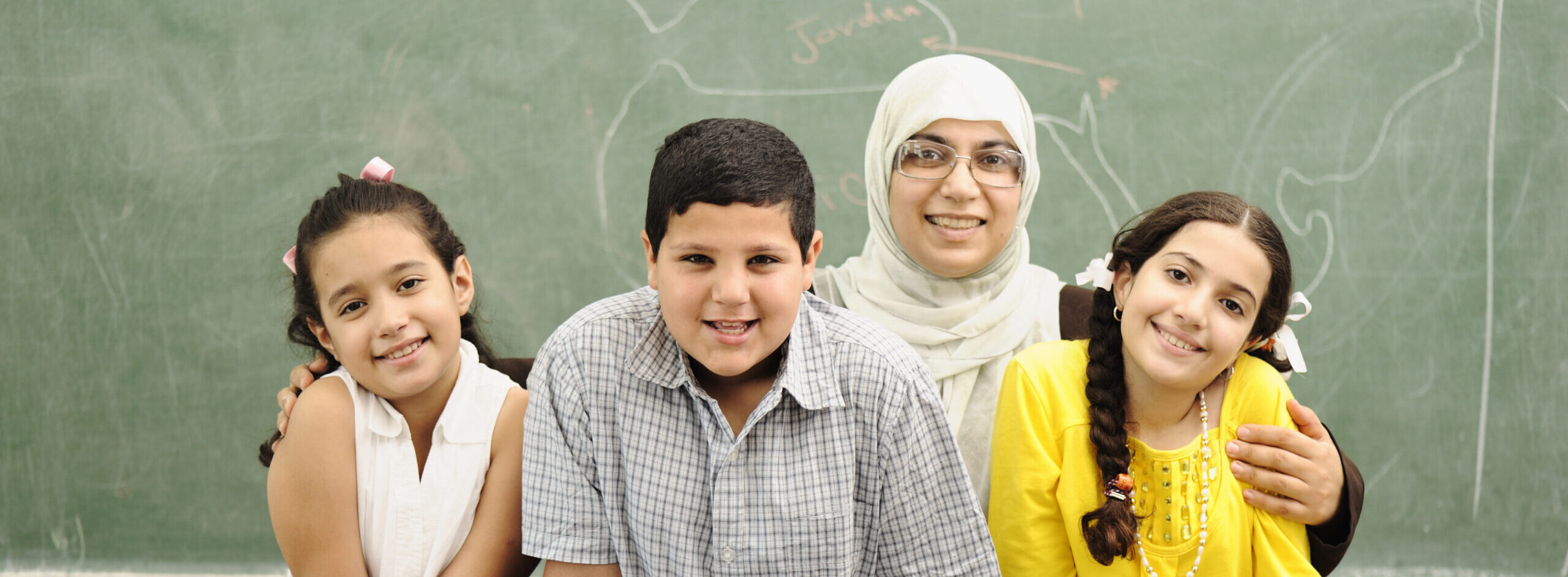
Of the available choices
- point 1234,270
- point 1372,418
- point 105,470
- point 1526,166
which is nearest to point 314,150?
point 105,470

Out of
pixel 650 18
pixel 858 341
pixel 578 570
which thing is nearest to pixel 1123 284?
pixel 858 341

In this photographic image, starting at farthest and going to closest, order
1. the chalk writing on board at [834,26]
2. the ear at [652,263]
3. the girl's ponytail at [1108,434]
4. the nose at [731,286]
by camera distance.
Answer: the chalk writing on board at [834,26] → the girl's ponytail at [1108,434] → the ear at [652,263] → the nose at [731,286]

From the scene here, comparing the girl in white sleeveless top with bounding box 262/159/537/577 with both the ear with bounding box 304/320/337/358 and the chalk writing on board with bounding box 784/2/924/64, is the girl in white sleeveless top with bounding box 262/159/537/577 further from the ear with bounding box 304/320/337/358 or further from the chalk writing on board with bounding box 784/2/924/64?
the chalk writing on board with bounding box 784/2/924/64

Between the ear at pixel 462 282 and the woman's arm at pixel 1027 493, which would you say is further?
the ear at pixel 462 282

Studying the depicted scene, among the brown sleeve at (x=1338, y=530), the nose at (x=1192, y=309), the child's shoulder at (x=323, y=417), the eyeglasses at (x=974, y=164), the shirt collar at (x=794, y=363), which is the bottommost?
the brown sleeve at (x=1338, y=530)

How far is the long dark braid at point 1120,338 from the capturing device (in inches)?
52.4

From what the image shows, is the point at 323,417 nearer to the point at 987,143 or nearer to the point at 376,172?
the point at 376,172

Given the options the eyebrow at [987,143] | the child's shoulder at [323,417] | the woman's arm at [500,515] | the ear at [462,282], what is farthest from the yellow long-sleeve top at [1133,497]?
the child's shoulder at [323,417]

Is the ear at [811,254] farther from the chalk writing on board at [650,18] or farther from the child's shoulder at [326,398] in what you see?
the chalk writing on board at [650,18]

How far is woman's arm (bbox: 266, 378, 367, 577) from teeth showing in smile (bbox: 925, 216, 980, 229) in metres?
1.01

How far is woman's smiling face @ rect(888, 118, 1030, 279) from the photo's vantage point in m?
1.62

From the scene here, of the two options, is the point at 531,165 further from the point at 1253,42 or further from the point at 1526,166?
the point at 1526,166

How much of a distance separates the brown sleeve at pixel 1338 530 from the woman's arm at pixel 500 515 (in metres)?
1.17

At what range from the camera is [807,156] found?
234 centimetres
